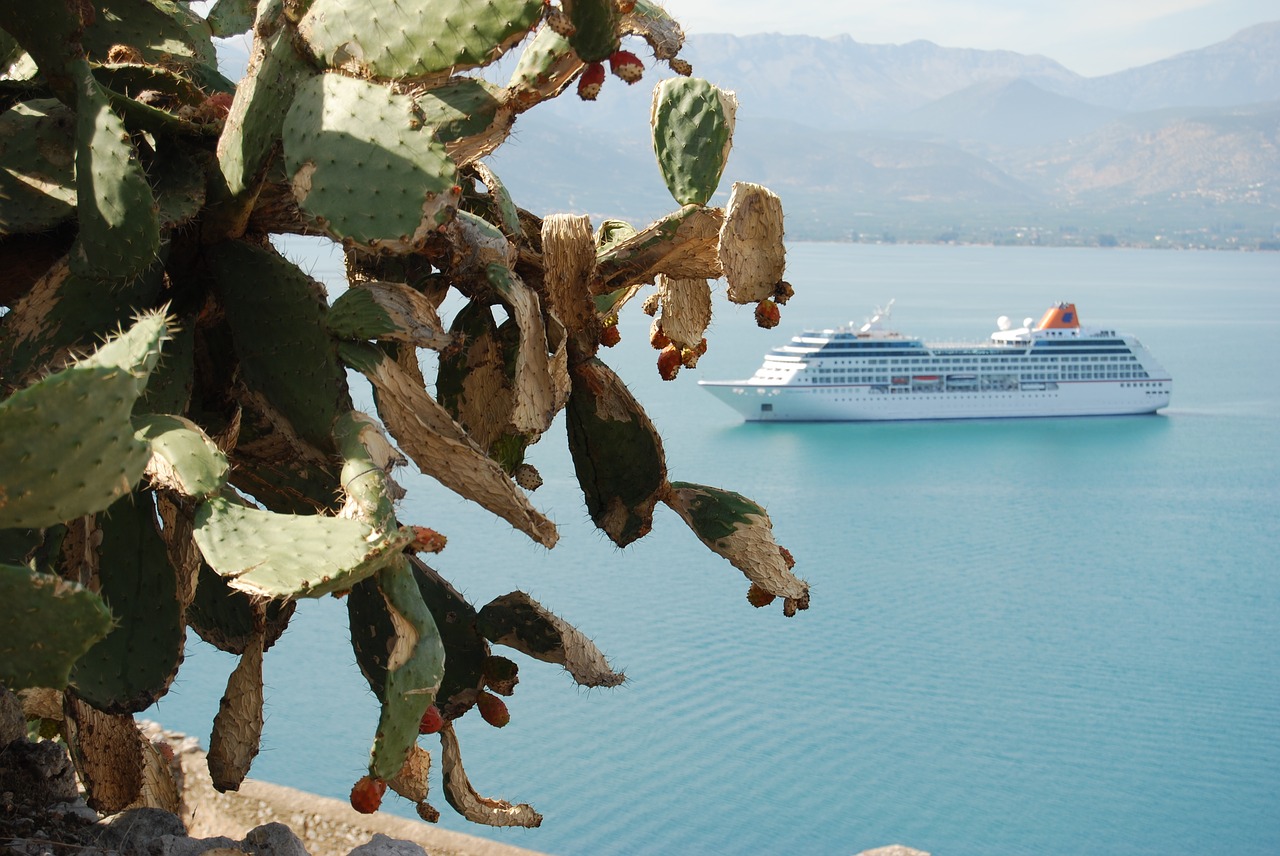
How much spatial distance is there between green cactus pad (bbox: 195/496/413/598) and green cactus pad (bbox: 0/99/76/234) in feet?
2.11

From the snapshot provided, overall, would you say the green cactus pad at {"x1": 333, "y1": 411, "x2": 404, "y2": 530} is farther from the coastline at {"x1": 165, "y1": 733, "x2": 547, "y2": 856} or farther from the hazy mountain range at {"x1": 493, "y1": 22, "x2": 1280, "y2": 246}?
the hazy mountain range at {"x1": 493, "y1": 22, "x2": 1280, "y2": 246}

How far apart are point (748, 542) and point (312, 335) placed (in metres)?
0.72

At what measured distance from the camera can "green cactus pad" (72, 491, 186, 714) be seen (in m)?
1.73

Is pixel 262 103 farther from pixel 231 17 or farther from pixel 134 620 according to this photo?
pixel 231 17

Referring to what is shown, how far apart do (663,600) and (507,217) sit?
11132mm

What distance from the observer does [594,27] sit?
1.58 meters

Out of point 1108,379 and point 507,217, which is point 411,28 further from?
point 1108,379

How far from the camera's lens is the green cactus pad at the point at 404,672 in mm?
1349

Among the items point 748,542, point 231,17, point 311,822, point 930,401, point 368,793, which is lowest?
point 311,822

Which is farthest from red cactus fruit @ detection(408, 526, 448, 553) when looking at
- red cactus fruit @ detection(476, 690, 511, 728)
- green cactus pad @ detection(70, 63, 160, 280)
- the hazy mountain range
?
the hazy mountain range

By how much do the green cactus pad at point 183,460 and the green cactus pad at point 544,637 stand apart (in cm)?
65

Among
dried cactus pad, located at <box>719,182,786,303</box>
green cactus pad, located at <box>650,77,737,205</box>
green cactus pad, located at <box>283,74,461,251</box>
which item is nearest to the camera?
green cactus pad, located at <box>283,74,461,251</box>

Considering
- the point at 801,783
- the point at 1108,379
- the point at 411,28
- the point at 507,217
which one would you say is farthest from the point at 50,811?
the point at 1108,379

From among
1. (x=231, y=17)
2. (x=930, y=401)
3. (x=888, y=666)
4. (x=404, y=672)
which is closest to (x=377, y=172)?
(x=404, y=672)
